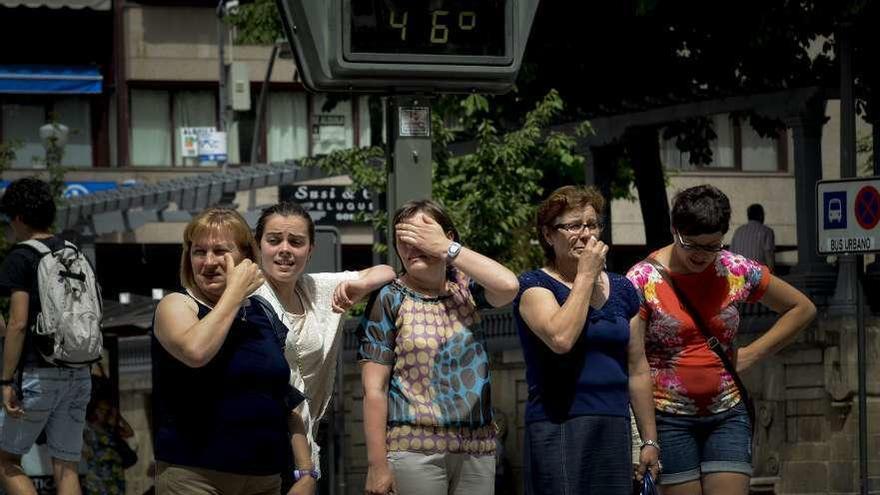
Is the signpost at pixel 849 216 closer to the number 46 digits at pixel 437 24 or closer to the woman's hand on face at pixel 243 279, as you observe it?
the number 46 digits at pixel 437 24

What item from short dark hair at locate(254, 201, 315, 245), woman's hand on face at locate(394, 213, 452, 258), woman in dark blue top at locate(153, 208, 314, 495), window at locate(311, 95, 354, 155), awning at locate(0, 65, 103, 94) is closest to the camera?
woman in dark blue top at locate(153, 208, 314, 495)

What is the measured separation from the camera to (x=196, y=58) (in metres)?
44.4

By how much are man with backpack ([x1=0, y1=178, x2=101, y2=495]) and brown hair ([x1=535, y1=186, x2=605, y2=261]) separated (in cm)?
361

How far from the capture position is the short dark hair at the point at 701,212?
7.79 m

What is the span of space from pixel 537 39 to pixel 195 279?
16.2m

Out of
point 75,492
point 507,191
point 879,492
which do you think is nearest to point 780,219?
point 507,191

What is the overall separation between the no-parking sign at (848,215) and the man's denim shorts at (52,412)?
7419 millimetres

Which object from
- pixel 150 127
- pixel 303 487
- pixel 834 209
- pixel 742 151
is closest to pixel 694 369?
pixel 303 487

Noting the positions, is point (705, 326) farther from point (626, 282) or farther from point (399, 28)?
point (399, 28)

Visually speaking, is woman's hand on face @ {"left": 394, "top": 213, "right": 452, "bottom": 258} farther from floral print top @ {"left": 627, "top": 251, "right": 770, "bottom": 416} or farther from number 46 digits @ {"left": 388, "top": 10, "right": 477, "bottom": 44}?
floral print top @ {"left": 627, "top": 251, "right": 770, "bottom": 416}

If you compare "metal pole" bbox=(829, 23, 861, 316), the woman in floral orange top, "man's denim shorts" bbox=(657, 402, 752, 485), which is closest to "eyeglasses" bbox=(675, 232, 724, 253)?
the woman in floral orange top

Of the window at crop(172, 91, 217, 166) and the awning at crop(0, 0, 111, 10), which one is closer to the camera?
the awning at crop(0, 0, 111, 10)

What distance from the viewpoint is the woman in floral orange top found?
7.94m

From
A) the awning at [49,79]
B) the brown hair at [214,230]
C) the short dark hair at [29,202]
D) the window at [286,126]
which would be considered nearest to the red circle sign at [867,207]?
the short dark hair at [29,202]
